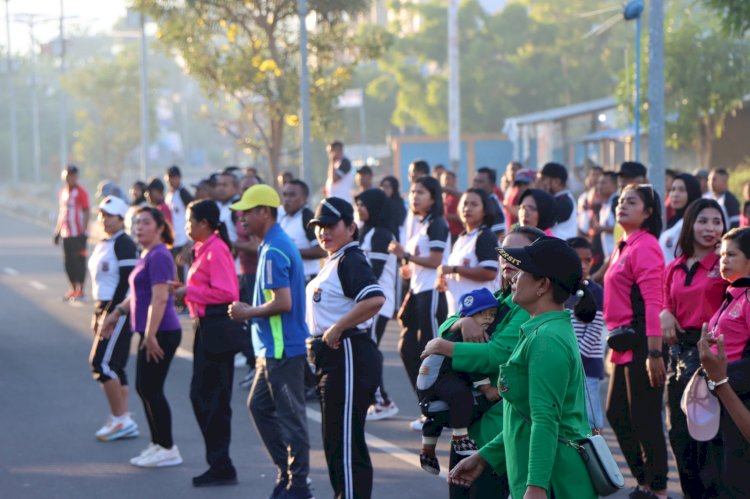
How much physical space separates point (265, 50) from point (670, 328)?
57.2ft

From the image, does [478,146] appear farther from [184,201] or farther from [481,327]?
[481,327]

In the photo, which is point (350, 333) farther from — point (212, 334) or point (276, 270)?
point (212, 334)

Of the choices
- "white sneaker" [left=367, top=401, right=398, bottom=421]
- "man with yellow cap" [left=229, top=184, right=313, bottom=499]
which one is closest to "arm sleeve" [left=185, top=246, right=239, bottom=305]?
"man with yellow cap" [left=229, top=184, right=313, bottom=499]

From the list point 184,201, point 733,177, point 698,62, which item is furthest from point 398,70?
point 184,201

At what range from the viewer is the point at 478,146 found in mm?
43000

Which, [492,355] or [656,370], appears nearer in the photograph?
[492,355]

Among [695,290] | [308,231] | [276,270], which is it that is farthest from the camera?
[308,231]

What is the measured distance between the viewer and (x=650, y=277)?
7.09 metres

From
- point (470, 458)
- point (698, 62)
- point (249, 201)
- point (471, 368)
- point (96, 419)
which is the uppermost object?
point (698, 62)

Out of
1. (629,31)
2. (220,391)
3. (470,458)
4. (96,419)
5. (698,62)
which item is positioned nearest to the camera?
(470,458)

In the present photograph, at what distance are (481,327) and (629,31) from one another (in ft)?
140

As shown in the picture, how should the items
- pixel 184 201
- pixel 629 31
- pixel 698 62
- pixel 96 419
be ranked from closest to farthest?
pixel 96 419 → pixel 184 201 → pixel 698 62 → pixel 629 31

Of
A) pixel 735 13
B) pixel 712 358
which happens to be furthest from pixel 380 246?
pixel 735 13

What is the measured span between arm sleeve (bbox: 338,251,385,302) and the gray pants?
666 mm
